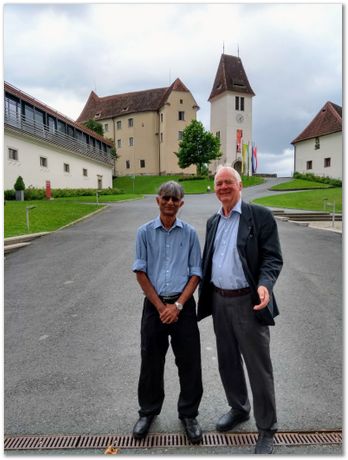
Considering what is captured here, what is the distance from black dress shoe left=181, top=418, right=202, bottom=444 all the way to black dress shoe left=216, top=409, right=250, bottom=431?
183 millimetres

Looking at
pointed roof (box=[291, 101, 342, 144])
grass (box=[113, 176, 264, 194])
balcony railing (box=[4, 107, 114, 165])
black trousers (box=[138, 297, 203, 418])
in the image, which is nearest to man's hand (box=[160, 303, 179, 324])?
black trousers (box=[138, 297, 203, 418])

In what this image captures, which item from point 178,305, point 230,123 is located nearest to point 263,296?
point 178,305

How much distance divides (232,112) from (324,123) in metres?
12.8

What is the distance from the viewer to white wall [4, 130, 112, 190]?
25234 mm

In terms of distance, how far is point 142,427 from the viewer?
293 centimetres

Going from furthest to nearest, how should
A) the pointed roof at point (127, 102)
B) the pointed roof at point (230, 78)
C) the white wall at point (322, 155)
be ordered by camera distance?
the pointed roof at point (127, 102), the pointed roof at point (230, 78), the white wall at point (322, 155)

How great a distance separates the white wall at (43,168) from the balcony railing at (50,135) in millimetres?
566

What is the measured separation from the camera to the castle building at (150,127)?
54094 mm

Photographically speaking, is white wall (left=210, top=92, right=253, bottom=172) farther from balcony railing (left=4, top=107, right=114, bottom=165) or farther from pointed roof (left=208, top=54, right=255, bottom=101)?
balcony railing (left=4, top=107, right=114, bottom=165)

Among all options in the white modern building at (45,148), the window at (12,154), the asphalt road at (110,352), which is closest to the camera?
the asphalt road at (110,352)

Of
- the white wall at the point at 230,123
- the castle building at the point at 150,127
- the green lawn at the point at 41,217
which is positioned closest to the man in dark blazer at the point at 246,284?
the green lawn at the point at 41,217

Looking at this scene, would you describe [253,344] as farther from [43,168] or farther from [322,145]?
[322,145]

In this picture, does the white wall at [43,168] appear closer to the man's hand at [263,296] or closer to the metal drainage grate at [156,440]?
the metal drainage grate at [156,440]

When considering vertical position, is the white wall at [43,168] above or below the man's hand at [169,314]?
above
